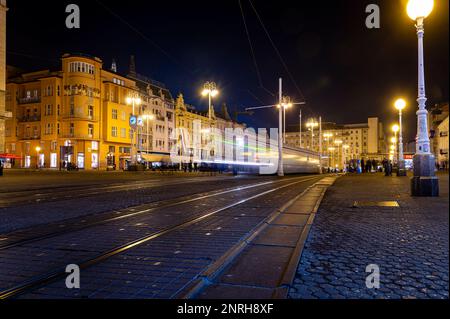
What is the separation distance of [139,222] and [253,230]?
2.65 meters

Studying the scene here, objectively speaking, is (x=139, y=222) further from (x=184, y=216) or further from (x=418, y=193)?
(x=418, y=193)

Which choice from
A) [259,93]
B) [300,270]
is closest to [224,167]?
[259,93]

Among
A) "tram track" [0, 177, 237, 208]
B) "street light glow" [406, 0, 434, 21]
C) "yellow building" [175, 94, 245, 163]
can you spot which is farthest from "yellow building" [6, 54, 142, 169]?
"street light glow" [406, 0, 434, 21]

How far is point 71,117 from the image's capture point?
58844 mm

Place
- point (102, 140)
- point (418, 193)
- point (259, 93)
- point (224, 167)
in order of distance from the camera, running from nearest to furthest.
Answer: point (418, 193)
point (259, 93)
point (224, 167)
point (102, 140)

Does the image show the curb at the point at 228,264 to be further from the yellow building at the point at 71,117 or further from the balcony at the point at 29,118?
the balcony at the point at 29,118

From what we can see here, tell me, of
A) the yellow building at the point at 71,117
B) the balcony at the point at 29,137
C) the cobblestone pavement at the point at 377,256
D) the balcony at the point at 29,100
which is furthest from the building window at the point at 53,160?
the cobblestone pavement at the point at 377,256

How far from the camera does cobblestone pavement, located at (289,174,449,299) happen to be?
3779mm

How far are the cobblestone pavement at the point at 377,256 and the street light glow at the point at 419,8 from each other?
19.8 ft

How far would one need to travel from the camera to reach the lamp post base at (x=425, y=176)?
11.9 m

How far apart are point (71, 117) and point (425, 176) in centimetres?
5628

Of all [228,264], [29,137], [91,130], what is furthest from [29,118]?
[228,264]
